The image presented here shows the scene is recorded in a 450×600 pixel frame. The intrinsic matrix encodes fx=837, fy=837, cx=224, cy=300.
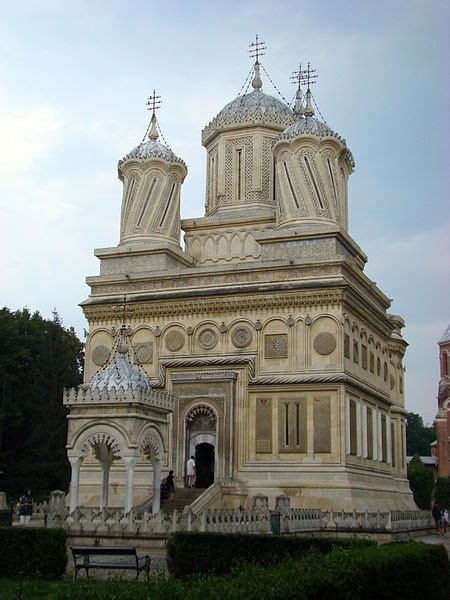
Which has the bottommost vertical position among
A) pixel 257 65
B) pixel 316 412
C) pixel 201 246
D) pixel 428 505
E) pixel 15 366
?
pixel 428 505

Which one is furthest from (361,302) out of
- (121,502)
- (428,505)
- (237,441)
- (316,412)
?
(428,505)

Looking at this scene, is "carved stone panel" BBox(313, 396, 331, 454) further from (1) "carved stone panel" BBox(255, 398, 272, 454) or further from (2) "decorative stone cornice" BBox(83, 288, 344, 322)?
(2) "decorative stone cornice" BBox(83, 288, 344, 322)

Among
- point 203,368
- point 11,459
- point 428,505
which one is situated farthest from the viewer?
point 428,505

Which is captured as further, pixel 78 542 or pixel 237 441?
pixel 237 441

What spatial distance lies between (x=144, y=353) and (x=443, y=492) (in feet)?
111

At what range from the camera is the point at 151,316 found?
29438 millimetres

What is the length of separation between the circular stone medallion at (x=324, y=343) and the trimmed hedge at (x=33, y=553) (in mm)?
13336

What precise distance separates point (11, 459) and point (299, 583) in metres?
31.4

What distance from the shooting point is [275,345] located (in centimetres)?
2734

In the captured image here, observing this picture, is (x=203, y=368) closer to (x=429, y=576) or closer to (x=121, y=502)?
(x=121, y=502)

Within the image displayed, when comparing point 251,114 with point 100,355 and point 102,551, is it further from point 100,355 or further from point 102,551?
point 102,551

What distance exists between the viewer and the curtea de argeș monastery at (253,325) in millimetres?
26203

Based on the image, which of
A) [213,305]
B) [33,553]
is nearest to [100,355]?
[213,305]

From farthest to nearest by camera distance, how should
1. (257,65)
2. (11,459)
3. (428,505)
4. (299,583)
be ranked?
(428,505) < (11,459) < (257,65) < (299,583)
